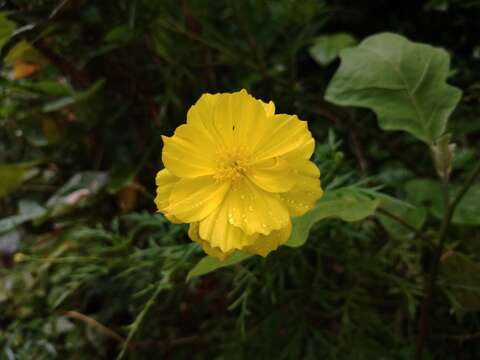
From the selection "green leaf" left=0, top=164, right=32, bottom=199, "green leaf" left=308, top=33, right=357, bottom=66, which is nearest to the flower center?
"green leaf" left=308, top=33, right=357, bottom=66

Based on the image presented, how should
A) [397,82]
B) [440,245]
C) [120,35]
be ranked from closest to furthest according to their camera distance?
[440,245] < [397,82] < [120,35]

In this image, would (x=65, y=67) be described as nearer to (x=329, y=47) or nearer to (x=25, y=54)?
(x=25, y=54)

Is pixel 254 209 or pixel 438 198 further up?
pixel 254 209

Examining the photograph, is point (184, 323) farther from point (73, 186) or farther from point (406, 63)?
point (406, 63)

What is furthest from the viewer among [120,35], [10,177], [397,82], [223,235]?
[10,177]

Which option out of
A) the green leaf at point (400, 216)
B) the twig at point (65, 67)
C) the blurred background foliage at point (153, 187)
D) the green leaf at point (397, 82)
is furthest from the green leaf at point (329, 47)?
the twig at point (65, 67)

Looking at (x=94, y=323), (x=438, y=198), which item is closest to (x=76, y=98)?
(x=94, y=323)

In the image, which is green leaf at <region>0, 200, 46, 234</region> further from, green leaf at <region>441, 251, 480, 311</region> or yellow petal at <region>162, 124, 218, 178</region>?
green leaf at <region>441, 251, 480, 311</region>

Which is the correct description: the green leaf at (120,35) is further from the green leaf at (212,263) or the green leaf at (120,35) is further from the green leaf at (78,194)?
the green leaf at (212,263)
